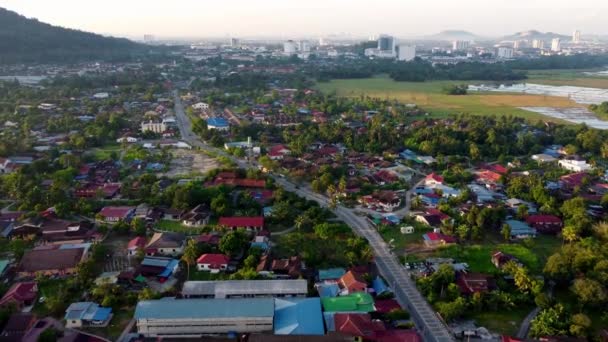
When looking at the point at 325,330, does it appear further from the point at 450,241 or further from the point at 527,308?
the point at 450,241

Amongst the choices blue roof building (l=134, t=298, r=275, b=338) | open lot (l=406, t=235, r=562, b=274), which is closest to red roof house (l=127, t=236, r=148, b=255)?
blue roof building (l=134, t=298, r=275, b=338)

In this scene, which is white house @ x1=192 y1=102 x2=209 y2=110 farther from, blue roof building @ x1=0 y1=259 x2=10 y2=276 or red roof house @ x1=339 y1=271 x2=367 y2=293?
red roof house @ x1=339 y1=271 x2=367 y2=293

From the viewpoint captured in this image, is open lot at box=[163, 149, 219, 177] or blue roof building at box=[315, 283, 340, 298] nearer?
blue roof building at box=[315, 283, 340, 298]

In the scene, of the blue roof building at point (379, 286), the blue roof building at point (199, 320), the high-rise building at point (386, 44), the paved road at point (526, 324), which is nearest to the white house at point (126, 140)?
the blue roof building at point (199, 320)

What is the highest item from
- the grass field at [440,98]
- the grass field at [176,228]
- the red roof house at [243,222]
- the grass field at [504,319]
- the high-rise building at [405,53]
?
the high-rise building at [405,53]

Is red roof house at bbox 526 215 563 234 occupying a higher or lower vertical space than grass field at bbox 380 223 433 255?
higher

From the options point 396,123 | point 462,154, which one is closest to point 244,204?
point 462,154

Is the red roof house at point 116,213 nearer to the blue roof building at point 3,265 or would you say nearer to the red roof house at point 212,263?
the blue roof building at point 3,265
